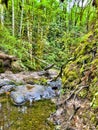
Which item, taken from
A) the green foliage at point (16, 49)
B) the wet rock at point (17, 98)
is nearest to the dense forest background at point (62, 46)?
the green foliage at point (16, 49)

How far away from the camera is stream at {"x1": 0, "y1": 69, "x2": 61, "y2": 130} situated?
5.59 meters

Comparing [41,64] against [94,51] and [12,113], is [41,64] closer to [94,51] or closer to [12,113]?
[12,113]

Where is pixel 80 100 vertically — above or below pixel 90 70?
below

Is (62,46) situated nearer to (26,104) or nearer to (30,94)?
(30,94)

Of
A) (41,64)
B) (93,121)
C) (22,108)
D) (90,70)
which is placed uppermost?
(90,70)

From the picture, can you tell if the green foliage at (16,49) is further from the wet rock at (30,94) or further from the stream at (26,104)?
the wet rock at (30,94)

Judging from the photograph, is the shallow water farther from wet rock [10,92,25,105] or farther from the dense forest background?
the dense forest background

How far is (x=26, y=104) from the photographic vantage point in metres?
7.80

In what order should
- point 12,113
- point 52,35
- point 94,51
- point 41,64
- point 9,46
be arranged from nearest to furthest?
1. point 94,51
2. point 12,113
3. point 9,46
4. point 41,64
5. point 52,35

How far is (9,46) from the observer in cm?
1650

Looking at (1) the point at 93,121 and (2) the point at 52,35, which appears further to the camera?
(2) the point at 52,35

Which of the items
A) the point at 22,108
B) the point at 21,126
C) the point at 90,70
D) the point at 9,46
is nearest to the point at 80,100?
the point at 90,70

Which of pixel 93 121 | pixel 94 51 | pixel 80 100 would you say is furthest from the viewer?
pixel 94 51

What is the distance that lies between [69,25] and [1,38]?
34.0 ft
